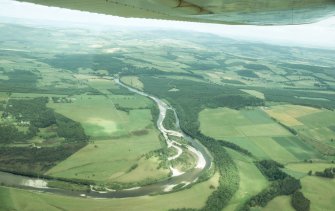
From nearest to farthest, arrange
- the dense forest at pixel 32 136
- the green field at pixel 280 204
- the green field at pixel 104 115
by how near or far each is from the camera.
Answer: the green field at pixel 280 204
the dense forest at pixel 32 136
the green field at pixel 104 115

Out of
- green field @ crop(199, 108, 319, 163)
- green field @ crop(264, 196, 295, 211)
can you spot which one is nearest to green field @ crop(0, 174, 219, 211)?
green field @ crop(264, 196, 295, 211)

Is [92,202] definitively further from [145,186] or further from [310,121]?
[310,121]

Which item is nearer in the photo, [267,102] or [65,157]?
[65,157]

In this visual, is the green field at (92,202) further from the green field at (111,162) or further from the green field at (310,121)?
the green field at (310,121)

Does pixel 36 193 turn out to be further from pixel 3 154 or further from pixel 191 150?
pixel 191 150

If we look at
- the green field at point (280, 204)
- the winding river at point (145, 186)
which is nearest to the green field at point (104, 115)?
the winding river at point (145, 186)

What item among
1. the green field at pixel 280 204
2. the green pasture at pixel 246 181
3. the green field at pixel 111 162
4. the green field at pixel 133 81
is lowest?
the green field at pixel 280 204

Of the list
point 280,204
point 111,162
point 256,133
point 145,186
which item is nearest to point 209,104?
point 256,133

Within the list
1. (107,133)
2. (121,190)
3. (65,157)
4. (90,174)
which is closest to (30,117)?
(107,133)

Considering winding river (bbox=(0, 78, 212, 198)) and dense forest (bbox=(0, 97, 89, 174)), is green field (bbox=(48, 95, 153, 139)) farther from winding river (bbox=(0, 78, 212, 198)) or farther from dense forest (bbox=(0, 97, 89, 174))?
winding river (bbox=(0, 78, 212, 198))
